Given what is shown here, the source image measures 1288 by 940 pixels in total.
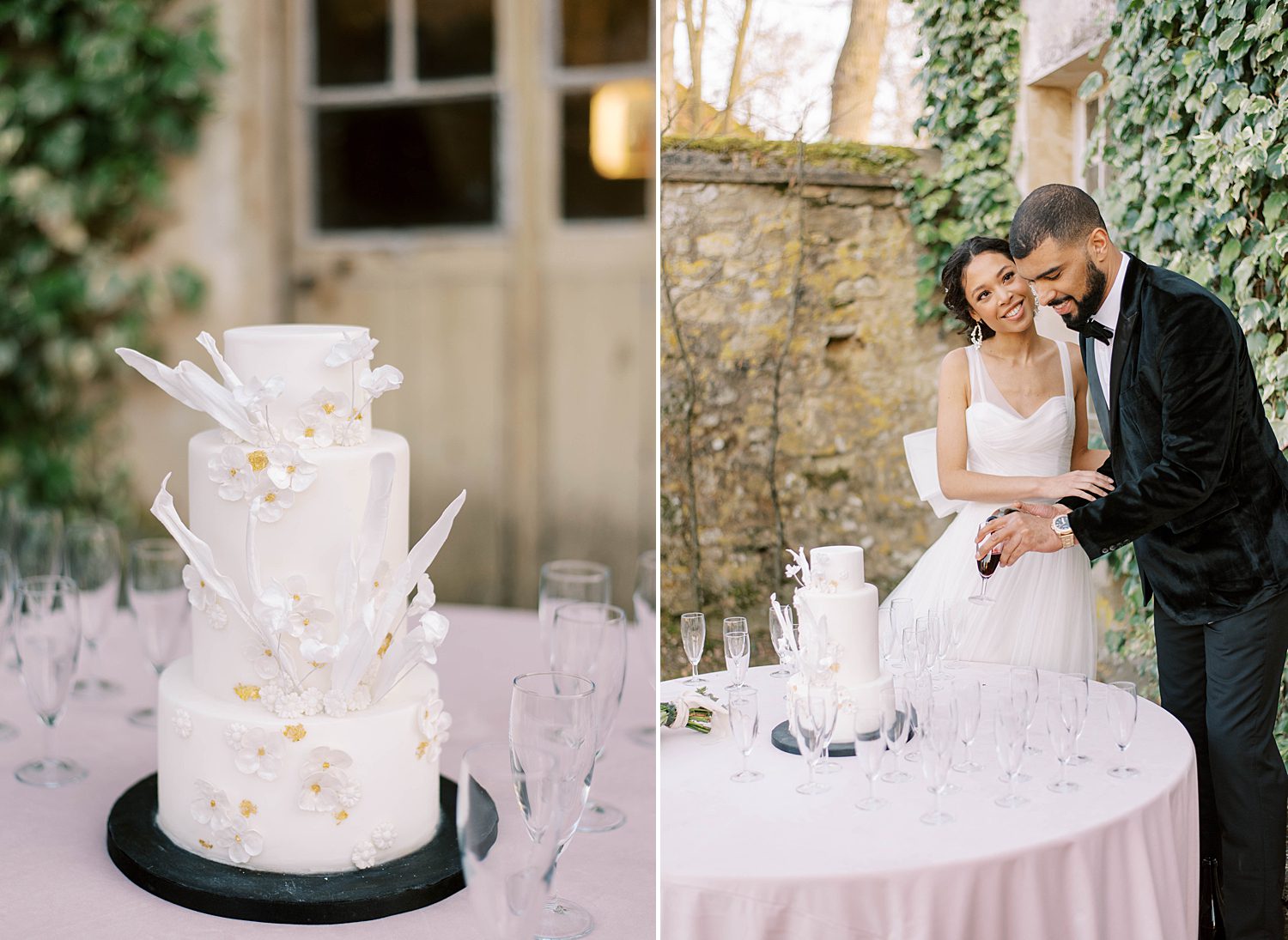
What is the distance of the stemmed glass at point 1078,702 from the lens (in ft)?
4.26

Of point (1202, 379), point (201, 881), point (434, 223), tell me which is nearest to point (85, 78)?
point (434, 223)

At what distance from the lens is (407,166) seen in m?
4.09

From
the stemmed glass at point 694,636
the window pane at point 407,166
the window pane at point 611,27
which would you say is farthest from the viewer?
the window pane at point 407,166

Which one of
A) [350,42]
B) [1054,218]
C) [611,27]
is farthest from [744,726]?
[350,42]

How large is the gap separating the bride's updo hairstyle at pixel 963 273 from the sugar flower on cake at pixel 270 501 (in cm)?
81

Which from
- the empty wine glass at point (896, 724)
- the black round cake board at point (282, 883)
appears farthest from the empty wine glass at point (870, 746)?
the black round cake board at point (282, 883)

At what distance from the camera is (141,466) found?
4.34m

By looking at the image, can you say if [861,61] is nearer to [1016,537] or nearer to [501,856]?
[1016,537]

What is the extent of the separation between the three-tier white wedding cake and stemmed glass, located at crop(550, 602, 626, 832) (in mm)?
250

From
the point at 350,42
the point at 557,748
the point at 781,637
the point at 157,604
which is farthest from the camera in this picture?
the point at 350,42

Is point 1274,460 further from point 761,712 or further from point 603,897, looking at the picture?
point 603,897

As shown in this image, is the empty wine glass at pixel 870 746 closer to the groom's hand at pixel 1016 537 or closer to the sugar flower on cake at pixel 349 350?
the groom's hand at pixel 1016 537

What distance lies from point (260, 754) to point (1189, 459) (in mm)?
1069

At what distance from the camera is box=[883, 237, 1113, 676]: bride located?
1368mm
